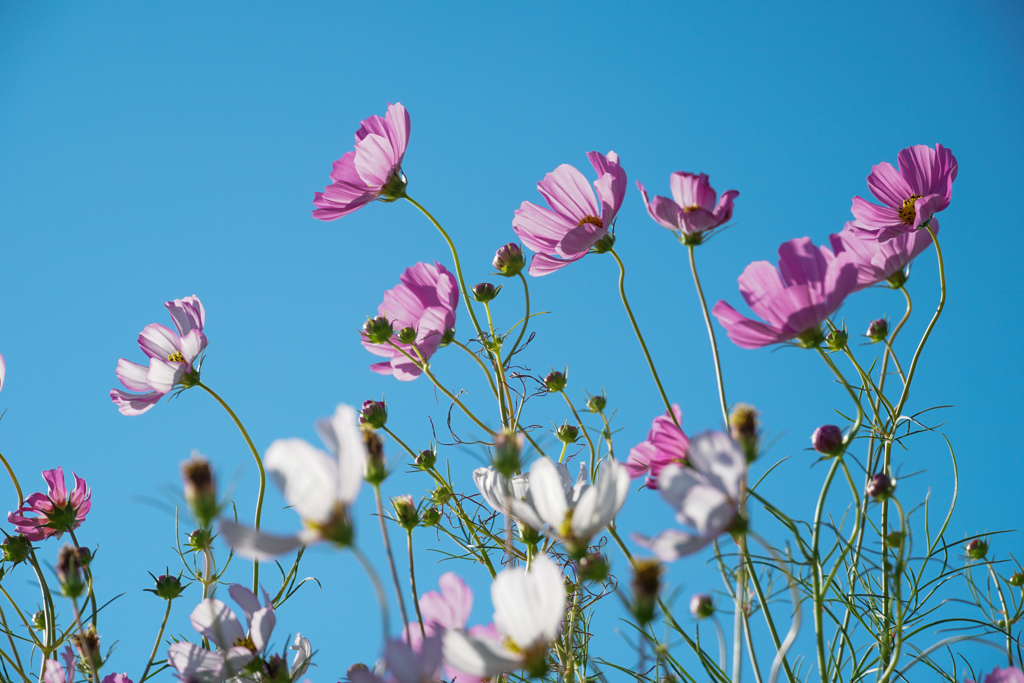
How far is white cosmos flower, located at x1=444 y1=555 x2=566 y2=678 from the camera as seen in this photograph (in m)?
0.26

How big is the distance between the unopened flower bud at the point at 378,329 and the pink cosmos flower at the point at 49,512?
337 mm

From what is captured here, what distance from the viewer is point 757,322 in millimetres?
405

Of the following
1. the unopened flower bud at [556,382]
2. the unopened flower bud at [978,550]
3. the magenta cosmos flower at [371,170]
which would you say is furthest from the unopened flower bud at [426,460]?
the unopened flower bud at [978,550]

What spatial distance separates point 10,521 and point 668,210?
70 cm

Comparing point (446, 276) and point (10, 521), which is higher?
point (446, 276)

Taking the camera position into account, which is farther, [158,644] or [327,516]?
[158,644]

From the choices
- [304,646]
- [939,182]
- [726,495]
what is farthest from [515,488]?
[939,182]

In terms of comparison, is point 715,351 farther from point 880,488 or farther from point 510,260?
point 510,260

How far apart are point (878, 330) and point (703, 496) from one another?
0.58 m

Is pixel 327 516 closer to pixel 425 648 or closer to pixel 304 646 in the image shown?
pixel 425 648

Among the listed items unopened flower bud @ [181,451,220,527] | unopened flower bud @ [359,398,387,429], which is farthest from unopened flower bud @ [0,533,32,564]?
unopened flower bud @ [181,451,220,527]

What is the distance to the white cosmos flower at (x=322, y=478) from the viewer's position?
239mm

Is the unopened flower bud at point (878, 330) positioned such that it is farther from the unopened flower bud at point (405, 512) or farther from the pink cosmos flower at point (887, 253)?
the unopened flower bud at point (405, 512)

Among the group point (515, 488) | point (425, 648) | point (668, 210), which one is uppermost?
point (668, 210)
